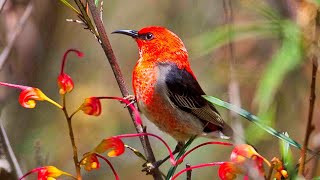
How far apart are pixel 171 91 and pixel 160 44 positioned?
43cm

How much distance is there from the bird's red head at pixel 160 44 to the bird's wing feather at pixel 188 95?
0.06m

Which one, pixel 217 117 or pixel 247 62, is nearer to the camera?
pixel 217 117

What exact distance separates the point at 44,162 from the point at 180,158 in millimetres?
1336

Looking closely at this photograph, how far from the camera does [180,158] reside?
210 cm

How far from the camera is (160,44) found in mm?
3266

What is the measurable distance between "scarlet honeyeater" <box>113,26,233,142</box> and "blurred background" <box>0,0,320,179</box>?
Result: 0.21m

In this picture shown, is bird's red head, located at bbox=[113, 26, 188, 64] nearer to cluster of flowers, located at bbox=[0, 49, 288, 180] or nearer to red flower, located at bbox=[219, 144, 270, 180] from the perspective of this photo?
cluster of flowers, located at bbox=[0, 49, 288, 180]

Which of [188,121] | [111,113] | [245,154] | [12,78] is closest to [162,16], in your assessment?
[111,113]

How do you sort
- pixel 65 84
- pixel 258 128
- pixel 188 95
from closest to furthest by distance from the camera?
pixel 258 128, pixel 65 84, pixel 188 95

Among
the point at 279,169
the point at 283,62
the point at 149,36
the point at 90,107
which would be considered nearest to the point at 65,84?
the point at 90,107

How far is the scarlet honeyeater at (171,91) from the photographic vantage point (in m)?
3.28

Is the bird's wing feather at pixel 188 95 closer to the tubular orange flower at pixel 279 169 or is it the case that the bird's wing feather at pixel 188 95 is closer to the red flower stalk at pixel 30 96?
the red flower stalk at pixel 30 96

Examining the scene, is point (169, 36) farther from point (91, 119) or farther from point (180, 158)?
point (91, 119)

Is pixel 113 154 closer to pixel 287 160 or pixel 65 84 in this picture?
pixel 65 84
